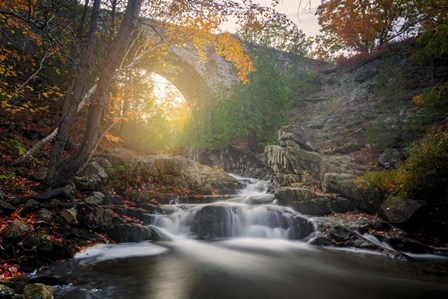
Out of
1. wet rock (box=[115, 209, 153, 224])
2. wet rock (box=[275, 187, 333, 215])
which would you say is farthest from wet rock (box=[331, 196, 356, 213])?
wet rock (box=[115, 209, 153, 224])

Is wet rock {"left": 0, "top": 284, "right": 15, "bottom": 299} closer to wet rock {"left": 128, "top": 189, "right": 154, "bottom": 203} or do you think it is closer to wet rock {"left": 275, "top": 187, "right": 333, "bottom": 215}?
wet rock {"left": 128, "top": 189, "right": 154, "bottom": 203}

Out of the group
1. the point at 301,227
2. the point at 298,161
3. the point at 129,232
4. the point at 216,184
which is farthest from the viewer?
→ the point at 216,184

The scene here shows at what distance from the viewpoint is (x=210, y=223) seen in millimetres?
9133

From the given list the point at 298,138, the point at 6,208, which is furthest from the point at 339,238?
the point at 6,208

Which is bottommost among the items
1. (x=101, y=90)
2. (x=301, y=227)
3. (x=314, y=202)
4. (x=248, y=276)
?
(x=248, y=276)

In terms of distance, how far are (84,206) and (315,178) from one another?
9460mm

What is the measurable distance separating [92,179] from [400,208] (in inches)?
379

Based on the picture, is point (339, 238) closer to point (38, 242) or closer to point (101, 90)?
point (38, 242)

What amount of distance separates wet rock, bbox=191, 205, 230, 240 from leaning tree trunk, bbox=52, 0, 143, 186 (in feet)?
13.3

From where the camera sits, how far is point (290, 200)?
10648 mm

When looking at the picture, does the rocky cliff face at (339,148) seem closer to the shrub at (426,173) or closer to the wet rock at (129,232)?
the shrub at (426,173)

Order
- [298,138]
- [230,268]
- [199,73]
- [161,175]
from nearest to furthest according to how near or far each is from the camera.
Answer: [230,268] → [161,175] → [298,138] → [199,73]

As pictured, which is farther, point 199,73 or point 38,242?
point 199,73

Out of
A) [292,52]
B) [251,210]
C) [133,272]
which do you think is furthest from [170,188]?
[292,52]
